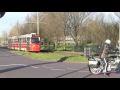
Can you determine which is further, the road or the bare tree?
the bare tree

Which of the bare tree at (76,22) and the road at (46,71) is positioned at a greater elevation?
the bare tree at (76,22)

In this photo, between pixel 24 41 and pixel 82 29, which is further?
pixel 82 29

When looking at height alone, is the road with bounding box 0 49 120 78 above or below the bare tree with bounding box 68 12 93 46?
below

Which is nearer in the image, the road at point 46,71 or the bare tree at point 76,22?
the road at point 46,71

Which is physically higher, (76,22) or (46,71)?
(76,22)

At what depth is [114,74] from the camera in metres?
15.8

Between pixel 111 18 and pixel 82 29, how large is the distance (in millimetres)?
6993

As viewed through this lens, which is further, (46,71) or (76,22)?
(76,22)
